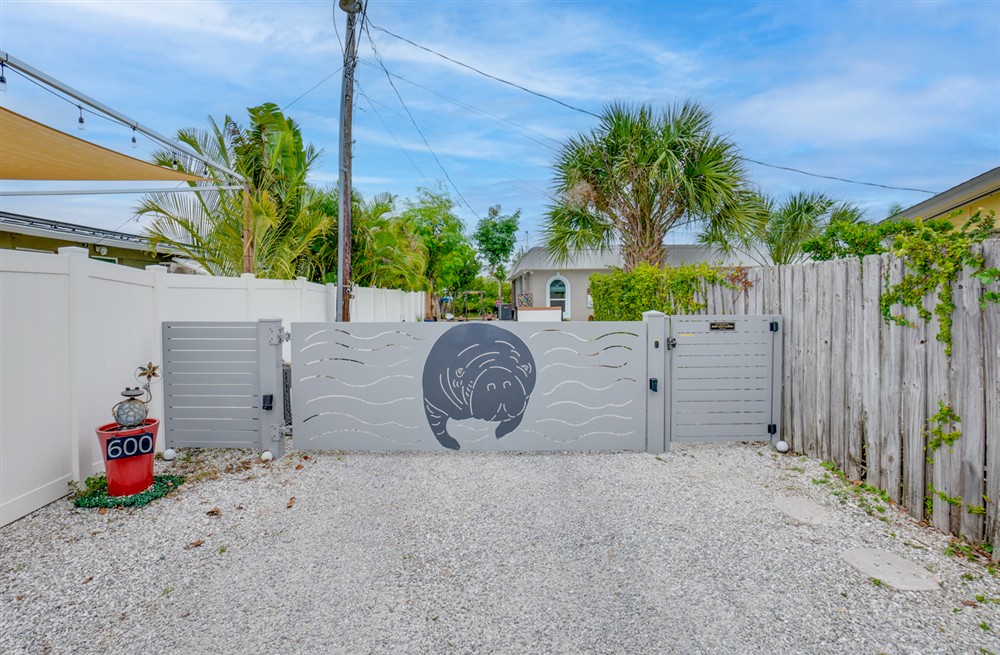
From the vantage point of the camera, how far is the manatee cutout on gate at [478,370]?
4.89m

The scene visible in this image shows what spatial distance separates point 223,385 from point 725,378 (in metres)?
5.12

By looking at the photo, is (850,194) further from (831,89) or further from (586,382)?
(586,382)

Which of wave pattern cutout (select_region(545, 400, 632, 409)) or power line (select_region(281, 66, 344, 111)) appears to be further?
power line (select_region(281, 66, 344, 111))

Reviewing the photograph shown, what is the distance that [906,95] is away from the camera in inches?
399

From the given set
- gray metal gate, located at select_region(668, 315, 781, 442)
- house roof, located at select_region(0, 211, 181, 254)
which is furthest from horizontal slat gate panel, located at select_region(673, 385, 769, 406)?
house roof, located at select_region(0, 211, 181, 254)

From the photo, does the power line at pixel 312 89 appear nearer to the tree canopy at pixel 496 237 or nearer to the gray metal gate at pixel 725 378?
the gray metal gate at pixel 725 378

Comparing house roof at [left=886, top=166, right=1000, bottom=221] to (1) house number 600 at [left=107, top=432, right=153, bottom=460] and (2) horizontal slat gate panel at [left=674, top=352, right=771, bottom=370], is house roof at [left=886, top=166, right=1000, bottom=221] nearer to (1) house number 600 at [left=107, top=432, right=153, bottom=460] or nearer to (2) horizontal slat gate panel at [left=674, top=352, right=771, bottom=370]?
(2) horizontal slat gate panel at [left=674, top=352, right=771, bottom=370]

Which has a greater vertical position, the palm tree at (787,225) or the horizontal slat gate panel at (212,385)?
the palm tree at (787,225)

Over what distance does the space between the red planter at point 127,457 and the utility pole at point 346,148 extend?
14.0 ft

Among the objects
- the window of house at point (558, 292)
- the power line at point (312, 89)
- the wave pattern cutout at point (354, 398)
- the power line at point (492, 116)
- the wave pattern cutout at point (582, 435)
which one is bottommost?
the wave pattern cutout at point (582, 435)

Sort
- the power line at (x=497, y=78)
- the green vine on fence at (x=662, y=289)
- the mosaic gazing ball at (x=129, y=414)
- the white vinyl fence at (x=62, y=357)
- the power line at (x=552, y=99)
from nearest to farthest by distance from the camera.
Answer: the white vinyl fence at (x=62, y=357) < the mosaic gazing ball at (x=129, y=414) < the green vine on fence at (x=662, y=289) < the power line at (x=497, y=78) < the power line at (x=552, y=99)

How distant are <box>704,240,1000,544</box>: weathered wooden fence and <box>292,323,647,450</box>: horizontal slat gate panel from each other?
1512mm

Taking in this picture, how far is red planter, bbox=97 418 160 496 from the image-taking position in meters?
3.76

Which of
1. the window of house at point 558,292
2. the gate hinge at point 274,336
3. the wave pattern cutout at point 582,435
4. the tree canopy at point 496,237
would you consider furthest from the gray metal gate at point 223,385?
the tree canopy at point 496,237
